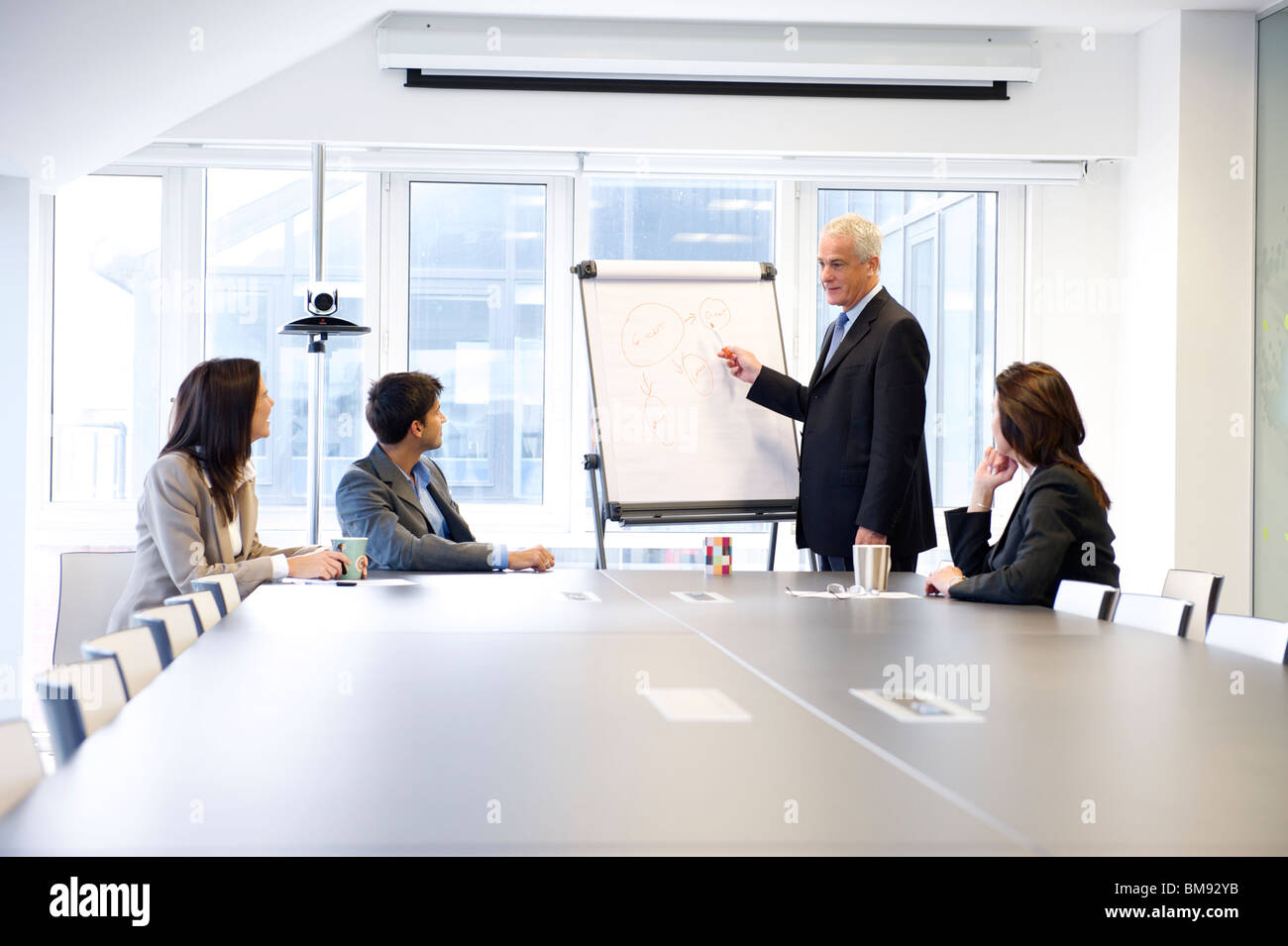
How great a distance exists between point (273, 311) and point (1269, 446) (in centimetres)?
468

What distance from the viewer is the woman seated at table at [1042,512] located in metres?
2.47

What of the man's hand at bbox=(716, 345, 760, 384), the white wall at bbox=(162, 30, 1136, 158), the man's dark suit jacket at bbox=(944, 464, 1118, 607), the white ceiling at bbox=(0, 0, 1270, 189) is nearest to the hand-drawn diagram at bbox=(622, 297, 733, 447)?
the man's hand at bbox=(716, 345, 760, 384)

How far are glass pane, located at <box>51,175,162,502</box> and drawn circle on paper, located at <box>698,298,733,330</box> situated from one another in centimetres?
281

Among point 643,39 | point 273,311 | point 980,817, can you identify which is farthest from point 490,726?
point 273,311

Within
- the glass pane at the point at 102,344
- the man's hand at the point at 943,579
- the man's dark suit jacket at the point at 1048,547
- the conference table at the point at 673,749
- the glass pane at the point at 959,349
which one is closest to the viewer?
the conference table at the point at 673,749

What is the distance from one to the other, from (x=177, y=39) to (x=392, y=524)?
198cm

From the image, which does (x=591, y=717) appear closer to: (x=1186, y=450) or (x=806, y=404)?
(x=806, y=404)

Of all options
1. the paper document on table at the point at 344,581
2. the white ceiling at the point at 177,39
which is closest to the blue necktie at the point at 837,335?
the paper document on table at the point at 344,581

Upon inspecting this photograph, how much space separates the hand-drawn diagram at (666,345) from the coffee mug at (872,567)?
1.55 meters

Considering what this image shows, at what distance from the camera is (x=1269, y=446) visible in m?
4.91

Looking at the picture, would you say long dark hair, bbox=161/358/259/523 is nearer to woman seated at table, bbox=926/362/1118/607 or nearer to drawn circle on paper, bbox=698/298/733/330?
woman seated at table, bbox=926/362/1118/607

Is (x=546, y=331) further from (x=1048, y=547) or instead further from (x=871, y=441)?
(x=1048, y=547)

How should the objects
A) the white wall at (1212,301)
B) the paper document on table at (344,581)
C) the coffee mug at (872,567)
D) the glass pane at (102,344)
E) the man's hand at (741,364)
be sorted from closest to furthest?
the coffee mug at (872,567) → the paper document on table at (344,581) → the man's hand at (741,364) → the white wall at (1212,301) → the glass pane at (102,344)

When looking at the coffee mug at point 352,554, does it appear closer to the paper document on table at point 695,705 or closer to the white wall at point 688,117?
the paper document on table at point 695,705
